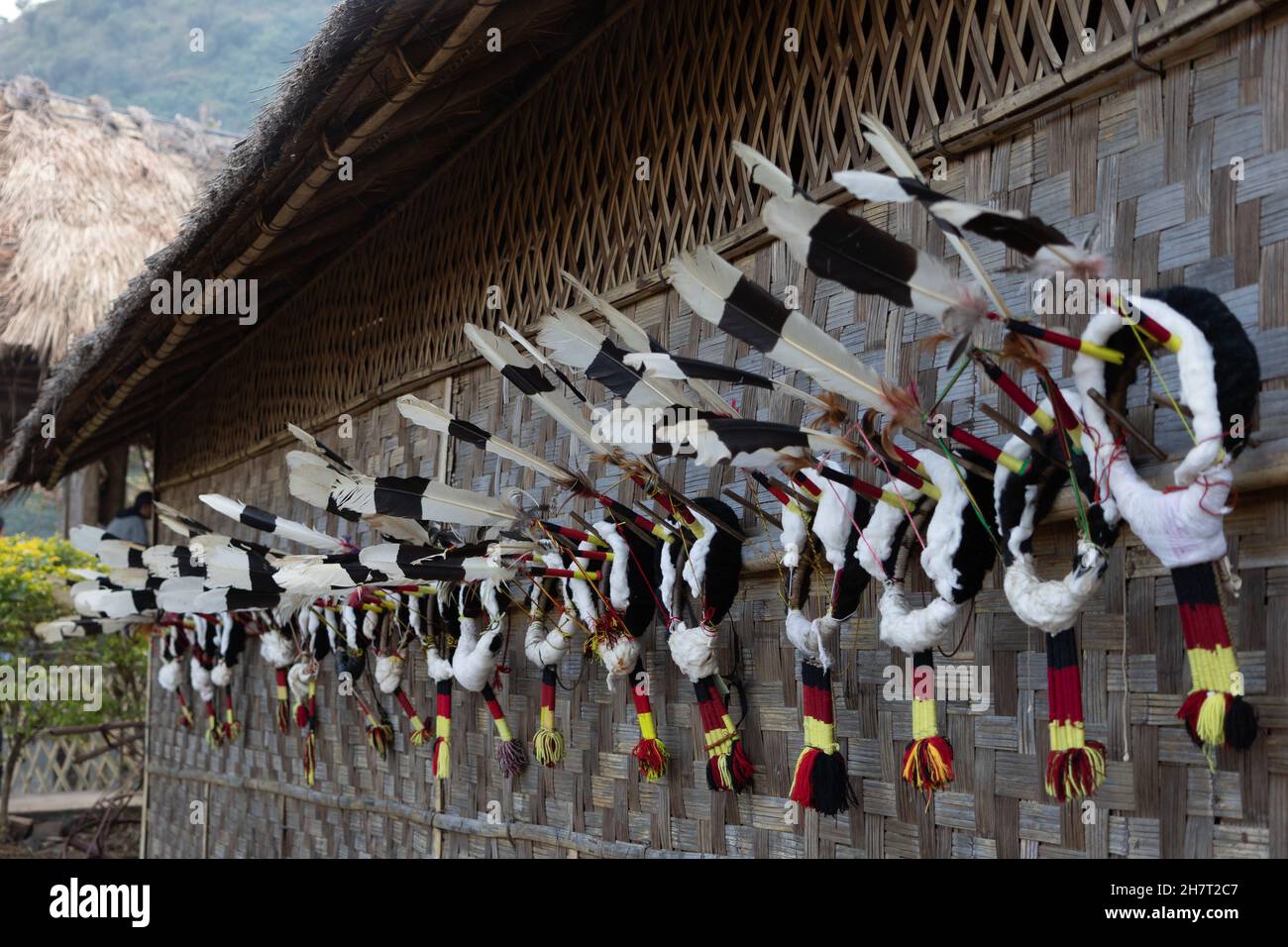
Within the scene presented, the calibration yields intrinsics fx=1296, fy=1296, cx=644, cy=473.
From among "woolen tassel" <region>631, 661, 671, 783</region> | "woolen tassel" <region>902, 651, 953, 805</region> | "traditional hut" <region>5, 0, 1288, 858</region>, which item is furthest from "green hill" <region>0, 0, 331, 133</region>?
"woolen tassel" <region>902, 651, 953, 805</region>

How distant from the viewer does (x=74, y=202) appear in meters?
7.92

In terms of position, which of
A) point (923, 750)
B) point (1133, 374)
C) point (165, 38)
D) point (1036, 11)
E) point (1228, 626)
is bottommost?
point (923, 750)

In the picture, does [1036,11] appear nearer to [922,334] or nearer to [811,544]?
[922,334]

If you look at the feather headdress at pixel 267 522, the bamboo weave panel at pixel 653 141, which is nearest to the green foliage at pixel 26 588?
the bamboo weave panel at pixel 653 141

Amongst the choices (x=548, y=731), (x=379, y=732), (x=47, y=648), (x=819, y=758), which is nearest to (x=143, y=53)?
(x=47, y=648)

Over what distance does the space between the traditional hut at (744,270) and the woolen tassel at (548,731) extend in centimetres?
6

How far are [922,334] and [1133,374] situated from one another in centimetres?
57

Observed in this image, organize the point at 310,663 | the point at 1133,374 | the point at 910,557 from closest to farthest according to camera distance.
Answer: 1. the point at 1133,374
2. the point at 910,557
3. the point at 310,663

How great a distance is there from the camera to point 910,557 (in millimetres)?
2248

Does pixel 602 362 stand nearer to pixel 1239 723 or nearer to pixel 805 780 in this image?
pixel 805 780

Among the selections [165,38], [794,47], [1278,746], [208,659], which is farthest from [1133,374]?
[165,38]

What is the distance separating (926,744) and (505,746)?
1.71m

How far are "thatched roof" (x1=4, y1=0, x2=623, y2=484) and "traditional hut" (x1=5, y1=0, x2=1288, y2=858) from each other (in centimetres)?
1

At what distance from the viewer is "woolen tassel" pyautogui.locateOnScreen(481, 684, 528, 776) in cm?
344
